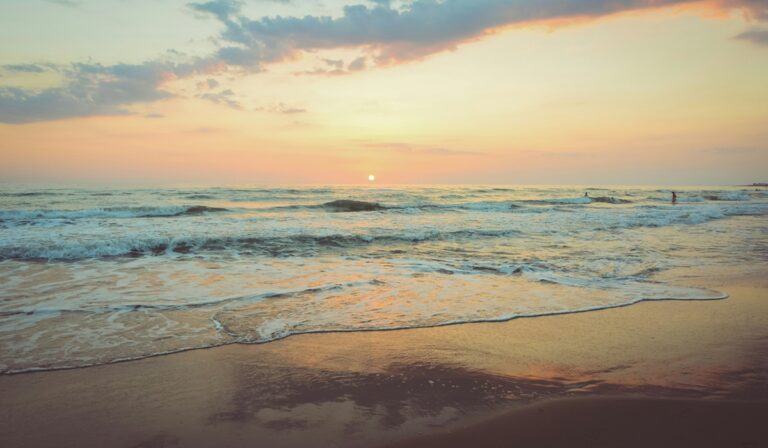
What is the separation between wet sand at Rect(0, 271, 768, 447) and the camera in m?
3.21

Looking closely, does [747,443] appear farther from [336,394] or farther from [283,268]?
[283,268]

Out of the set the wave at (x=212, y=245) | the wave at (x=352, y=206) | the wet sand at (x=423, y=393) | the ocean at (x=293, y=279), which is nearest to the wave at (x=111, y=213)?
the ocean at (x=293, y=279)

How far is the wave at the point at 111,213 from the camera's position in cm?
2372

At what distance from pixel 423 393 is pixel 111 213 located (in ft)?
87.4

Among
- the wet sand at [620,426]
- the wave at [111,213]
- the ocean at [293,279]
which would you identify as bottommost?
the ocean at [293,279]

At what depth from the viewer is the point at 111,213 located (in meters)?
25.4

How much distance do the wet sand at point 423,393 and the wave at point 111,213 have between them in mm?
23309

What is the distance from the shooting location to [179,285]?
28.0ft

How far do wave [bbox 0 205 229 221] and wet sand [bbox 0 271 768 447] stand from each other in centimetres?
2331

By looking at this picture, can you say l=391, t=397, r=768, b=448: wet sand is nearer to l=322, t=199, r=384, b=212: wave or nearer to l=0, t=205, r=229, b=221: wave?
l=0, t=205, r=229, b=221: wave

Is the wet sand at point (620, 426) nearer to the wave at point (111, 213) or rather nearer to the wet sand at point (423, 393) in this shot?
the wet sand at point (423, 393)

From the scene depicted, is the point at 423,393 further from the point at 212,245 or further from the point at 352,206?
the point at 352,206

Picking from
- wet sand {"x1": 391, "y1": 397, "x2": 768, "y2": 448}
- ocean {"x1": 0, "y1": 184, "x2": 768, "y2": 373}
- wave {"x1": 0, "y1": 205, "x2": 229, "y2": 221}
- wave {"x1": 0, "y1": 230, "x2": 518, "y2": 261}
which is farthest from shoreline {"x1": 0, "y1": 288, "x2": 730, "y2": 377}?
wave {"x1": 0, "y1": 205, "x2": 229, "y2": 221}

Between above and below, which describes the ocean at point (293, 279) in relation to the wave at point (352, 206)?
below
